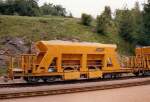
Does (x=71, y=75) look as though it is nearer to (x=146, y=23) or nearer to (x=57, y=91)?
(x=57, y=91)

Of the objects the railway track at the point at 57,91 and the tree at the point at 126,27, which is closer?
the railway track at the point at 57,91

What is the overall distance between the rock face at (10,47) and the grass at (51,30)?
4.22ft

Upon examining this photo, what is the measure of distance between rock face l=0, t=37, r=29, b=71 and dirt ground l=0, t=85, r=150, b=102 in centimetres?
1527

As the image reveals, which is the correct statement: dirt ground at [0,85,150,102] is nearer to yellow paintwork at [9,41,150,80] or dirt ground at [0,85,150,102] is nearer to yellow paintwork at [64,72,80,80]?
yellow paintwork at [64,72,80,80]

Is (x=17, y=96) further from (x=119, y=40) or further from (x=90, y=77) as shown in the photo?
(x=119, y=40)

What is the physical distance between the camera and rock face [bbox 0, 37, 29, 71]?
3372 cm

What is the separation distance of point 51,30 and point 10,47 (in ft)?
29.3

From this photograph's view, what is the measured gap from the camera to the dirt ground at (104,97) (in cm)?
1736

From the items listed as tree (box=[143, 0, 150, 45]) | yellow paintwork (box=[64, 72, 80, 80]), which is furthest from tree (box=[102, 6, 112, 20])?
yellow paintwork (box=[64, 72, 80, 80])

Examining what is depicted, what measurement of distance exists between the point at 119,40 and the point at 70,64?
25349 mm

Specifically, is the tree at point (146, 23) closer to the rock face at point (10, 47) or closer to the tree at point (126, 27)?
the tree at point (126, 27)

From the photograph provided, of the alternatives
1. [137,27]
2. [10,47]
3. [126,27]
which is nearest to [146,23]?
[137,27]

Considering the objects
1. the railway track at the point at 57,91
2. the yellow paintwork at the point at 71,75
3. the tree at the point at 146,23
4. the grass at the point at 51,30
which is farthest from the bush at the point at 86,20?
the railway track at the point at 57,91

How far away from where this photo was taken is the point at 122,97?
18562 mm
